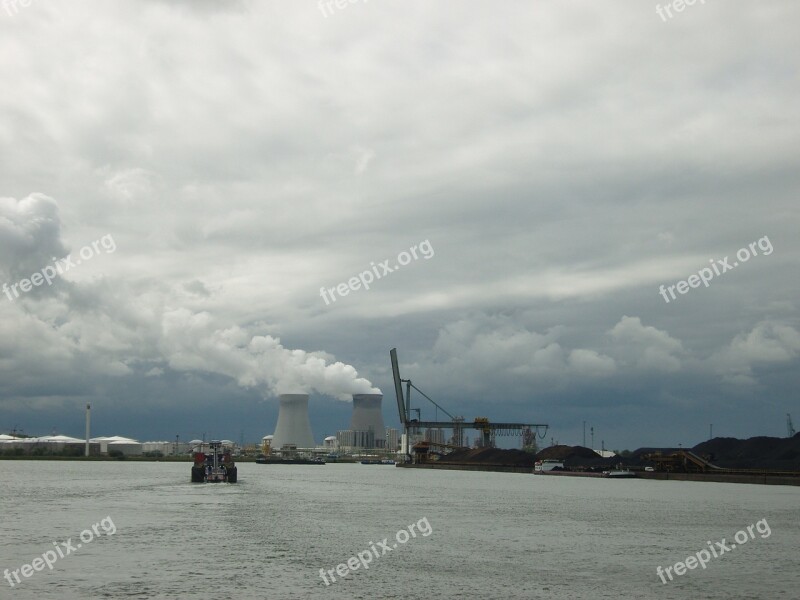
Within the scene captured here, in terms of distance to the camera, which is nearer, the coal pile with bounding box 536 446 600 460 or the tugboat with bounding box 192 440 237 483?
the tugboat with bounding box 192 440 237 483

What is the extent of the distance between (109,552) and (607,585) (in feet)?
61.8

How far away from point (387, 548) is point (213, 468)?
5651 centimetres

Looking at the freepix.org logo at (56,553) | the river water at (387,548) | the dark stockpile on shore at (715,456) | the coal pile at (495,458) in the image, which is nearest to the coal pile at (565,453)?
the dark stockpile on shore at (715,456)

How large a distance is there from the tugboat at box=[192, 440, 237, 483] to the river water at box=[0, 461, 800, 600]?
2445 cm

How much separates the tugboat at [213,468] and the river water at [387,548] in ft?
80.2

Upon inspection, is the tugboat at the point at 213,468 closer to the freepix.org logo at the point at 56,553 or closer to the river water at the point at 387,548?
the river water at the point at 387,548

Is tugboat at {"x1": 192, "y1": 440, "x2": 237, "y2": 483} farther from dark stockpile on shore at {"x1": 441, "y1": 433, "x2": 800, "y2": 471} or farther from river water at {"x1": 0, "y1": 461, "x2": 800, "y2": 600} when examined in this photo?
dark stockpile on shore at {"x1": 441, "y1": 433, "x2": 800, "y2": 471}

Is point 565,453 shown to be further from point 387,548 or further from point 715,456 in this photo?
point 387,548

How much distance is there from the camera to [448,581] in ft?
93.1

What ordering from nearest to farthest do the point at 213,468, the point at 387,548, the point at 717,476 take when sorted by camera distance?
1. the point at 387,548
2. the point at 213,468
3. the point at 717,476

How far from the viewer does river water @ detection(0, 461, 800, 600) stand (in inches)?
1067

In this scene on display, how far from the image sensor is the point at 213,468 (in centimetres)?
8906

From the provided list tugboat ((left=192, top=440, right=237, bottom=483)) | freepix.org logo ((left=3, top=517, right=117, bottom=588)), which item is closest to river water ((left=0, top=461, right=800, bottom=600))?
freepix.org logo ((left=3, top=517, right=117, bottom=588))

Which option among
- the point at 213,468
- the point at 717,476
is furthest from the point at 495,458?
the point at 213,468
